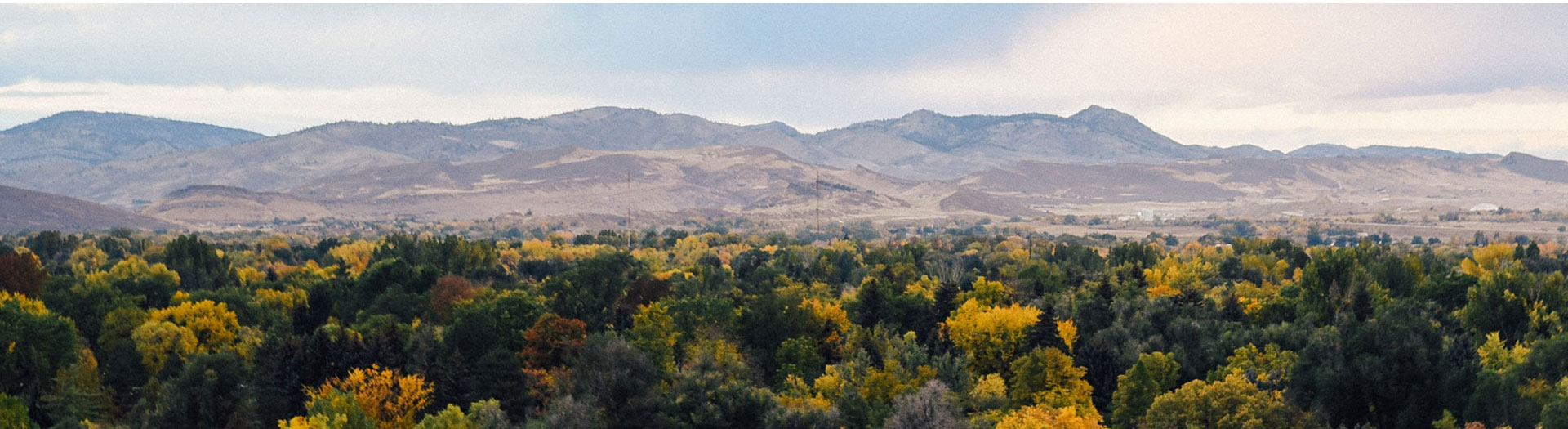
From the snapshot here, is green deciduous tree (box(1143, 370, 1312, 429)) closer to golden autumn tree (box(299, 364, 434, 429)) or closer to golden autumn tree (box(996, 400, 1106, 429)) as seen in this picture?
golden autumn tree (box(996, 400, 1106, 429))

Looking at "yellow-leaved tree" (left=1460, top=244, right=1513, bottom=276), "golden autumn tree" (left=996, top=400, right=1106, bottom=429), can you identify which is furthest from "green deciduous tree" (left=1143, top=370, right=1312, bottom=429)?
"yellow-leaved tree" (left=1460, top=244, right=1513, bottom=276)

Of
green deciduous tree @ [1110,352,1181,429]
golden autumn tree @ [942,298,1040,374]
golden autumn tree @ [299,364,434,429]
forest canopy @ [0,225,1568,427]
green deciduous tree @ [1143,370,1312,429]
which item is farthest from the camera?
golden autumn tree @ [942,298,1040,374]

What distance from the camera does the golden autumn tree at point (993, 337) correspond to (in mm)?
57562

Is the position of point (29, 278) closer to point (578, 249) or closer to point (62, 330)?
point (62, 330)

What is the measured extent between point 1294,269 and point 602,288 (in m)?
56.3

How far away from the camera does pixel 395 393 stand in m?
50.7

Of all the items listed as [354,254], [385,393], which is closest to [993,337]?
[385,393]

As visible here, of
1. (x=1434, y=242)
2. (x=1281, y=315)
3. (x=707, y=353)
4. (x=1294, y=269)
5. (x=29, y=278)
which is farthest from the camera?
(x=1434, y=242)

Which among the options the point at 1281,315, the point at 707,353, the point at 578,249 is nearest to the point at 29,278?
the point at 707,353

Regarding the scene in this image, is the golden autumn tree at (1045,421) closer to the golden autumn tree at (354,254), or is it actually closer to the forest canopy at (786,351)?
the forest canopy at (786,351)

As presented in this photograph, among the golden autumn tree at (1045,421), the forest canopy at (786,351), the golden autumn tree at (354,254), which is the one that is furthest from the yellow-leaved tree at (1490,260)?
the golden autumn tree at (354,254)

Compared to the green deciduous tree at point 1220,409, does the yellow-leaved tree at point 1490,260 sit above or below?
above

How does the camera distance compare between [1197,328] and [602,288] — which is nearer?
[1197,328]

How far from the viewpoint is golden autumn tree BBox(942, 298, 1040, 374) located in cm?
5756
